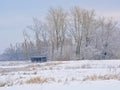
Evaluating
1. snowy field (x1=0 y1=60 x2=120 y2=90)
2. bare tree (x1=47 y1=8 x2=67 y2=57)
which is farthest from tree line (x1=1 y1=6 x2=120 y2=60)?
snowy field (x1=0 y1=60 x2=120 y2=90)

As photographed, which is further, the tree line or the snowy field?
the tree line

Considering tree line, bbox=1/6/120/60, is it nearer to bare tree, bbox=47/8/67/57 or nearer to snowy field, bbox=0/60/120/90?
bare tree, bbox=47/8/67/57

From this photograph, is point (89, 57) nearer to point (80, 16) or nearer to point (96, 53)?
point (96, 53)

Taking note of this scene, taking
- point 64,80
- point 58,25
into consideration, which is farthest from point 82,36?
point 64,80

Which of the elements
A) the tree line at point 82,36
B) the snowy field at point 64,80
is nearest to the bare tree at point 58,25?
the tree line at point 82,36

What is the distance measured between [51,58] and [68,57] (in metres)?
6.31

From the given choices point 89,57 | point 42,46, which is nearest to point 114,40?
point 89,57

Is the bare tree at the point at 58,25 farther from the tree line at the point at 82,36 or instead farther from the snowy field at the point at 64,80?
the snowy field at the point at 64,80

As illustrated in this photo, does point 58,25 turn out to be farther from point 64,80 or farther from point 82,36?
point 64,80

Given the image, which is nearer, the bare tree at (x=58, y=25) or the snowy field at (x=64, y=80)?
the snowy field at (x=64, y=80)

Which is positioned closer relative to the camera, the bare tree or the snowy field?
the snowy field

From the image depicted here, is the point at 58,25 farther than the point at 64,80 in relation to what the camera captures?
Yes

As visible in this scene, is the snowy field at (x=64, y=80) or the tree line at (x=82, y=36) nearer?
the snowy field at (x=64, y=80)

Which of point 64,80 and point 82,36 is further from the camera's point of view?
point 82,36
